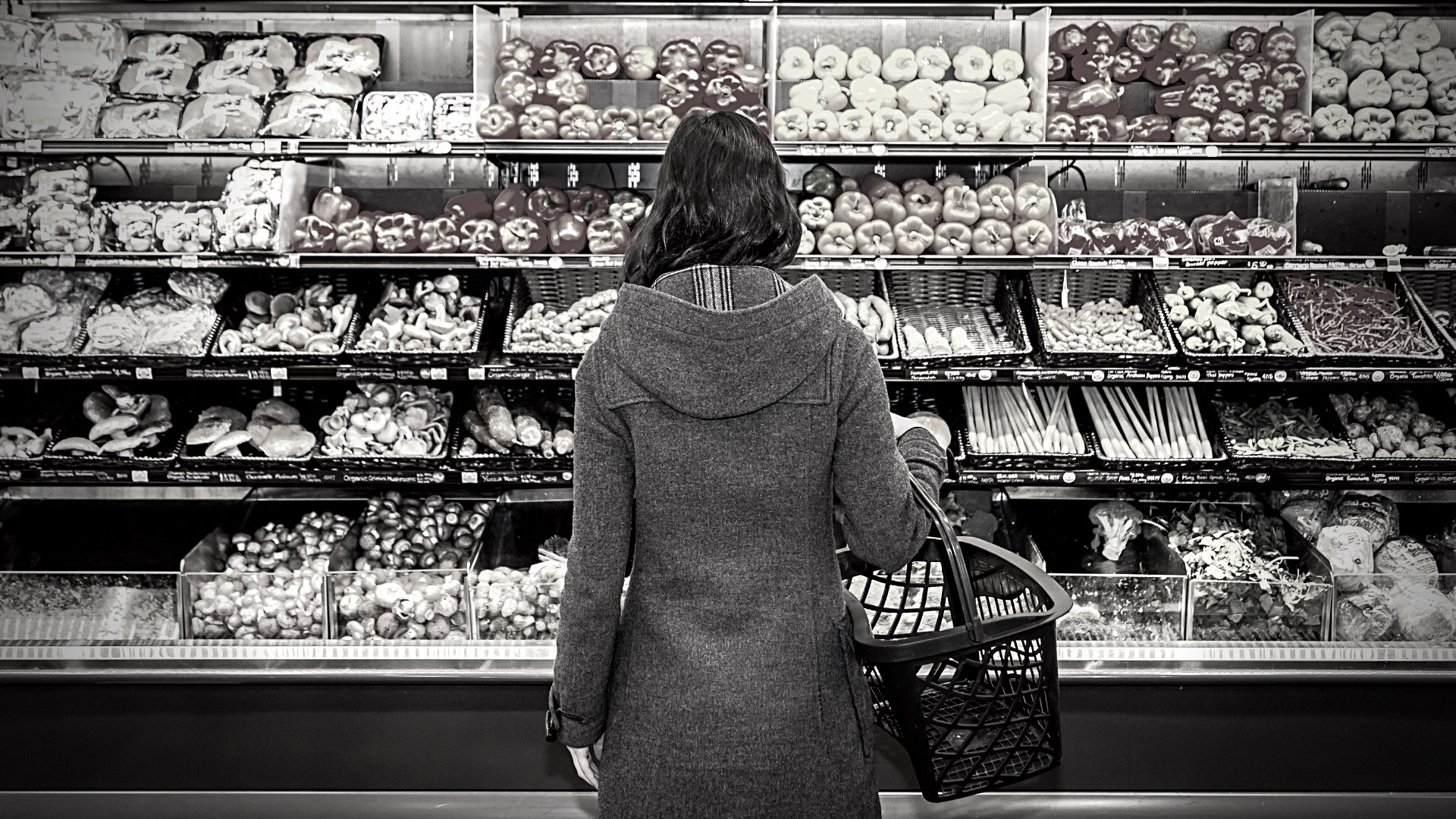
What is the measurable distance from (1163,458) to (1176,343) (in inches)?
15.7

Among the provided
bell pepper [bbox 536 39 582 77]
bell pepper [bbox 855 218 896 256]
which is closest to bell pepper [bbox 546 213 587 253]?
bell pepper [bbox 536 39 582 77]

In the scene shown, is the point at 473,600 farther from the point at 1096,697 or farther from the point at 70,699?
the point at 1096,697

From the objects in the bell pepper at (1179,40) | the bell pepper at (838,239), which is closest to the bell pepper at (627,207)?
the bell pepper at (838,239)

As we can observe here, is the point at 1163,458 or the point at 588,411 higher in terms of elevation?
the point at 588,411

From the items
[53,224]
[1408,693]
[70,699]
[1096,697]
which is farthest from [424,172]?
[1408,693]

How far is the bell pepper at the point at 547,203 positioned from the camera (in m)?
3.73

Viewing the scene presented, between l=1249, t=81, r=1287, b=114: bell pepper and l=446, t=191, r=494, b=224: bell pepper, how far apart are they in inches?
106

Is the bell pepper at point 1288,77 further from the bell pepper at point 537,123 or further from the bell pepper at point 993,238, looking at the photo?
the bell pepper at point 537,123

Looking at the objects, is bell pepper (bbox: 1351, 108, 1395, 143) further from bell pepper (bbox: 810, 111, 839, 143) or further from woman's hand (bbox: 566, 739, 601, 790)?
woman's hand (bbox: 566, 739, 601, 790)

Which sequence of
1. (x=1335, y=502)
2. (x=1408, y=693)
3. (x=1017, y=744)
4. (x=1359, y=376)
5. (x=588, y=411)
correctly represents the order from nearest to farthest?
(x=588, y=411), (x=1017, y=744), (x=1408, y=693), (x=1359, y=376), (x=1335, y=502)

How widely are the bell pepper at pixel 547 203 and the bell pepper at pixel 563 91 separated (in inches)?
12.3

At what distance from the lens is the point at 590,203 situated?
148 inches

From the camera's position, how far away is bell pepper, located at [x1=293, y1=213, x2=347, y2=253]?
359 centimetres

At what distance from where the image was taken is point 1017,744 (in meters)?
1.83
